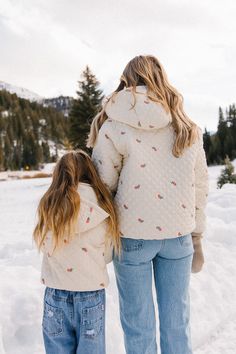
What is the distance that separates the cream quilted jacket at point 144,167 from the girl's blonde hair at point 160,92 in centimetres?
5

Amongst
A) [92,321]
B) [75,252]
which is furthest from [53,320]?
[75,252]

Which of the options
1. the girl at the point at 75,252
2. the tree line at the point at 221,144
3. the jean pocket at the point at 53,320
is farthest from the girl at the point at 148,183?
the tree line at the point at 221,144

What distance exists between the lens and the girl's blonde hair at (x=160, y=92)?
2117mm

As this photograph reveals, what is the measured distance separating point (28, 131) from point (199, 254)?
91716mm

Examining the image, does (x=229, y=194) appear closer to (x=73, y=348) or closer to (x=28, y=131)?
(x=73, y=348)

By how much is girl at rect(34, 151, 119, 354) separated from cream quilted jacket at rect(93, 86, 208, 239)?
11 cm

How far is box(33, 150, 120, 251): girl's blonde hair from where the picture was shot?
2.06 meters

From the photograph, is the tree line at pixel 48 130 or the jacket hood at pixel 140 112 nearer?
the jacket hood at pixel 140 112

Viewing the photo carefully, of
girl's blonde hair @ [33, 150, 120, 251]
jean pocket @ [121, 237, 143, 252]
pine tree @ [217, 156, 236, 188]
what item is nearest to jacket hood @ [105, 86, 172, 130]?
girl's blonde hair @ [33, 150, 120, 251]

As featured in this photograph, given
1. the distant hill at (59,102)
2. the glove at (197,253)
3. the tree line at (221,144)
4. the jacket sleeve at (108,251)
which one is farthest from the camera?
the distant hill at (59,102)

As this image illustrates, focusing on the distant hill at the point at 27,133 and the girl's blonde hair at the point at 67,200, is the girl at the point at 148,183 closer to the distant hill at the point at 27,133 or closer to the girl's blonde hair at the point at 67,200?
the girl's blonde hair at the point at 67,200

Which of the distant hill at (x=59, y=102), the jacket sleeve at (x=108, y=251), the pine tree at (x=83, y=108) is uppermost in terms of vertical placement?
the distant hill at (x=59, y=102)

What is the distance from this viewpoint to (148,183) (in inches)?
83.7

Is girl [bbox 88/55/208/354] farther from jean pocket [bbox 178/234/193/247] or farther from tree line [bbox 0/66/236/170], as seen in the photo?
tree line [bbox 0/66/236/170]
